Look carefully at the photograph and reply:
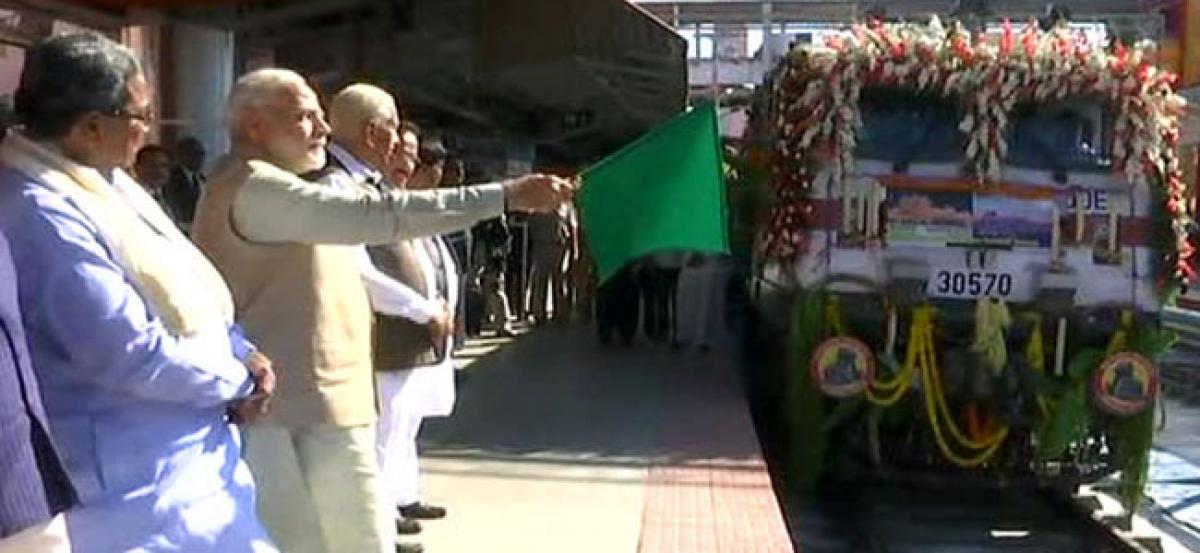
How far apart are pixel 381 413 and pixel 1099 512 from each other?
5992 millimetres

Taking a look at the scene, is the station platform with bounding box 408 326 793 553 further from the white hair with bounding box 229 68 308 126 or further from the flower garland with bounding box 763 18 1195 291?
the white hair with bounding box 229 68 308 126

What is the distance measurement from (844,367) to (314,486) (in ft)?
18.7

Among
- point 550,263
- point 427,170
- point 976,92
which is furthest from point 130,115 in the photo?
point 550,263

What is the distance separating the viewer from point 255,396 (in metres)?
3.64

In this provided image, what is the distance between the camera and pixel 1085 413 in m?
9.91

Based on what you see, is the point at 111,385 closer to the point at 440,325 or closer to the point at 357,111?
the point at 357,111

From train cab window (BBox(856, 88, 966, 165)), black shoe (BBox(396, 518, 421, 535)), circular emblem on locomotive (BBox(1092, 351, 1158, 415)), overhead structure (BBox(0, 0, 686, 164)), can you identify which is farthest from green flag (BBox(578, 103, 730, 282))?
overhead structure (BBox(0, 0, 686, 164))

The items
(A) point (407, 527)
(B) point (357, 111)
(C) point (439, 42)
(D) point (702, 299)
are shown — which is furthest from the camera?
(D) point (702, 299)

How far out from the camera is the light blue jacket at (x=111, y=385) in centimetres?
325

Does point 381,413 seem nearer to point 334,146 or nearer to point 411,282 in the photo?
point 411,282

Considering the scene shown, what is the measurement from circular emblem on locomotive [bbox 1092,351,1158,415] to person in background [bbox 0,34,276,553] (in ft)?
23.4

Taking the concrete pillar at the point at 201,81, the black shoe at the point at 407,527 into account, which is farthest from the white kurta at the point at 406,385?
the concrete pillar at the point at 201,81

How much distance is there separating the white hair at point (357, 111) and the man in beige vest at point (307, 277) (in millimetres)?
822

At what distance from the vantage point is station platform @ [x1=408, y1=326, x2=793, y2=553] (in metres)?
7.80
